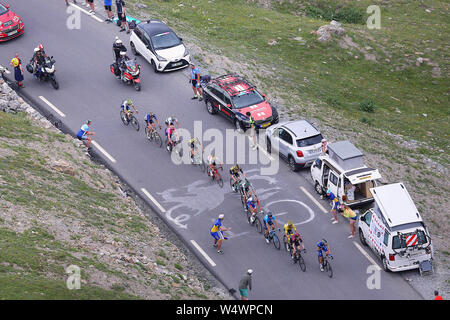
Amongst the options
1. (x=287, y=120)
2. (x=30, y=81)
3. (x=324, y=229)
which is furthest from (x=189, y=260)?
(x=30, y=81)

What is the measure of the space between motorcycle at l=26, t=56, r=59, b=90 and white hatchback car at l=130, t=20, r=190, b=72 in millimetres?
5385

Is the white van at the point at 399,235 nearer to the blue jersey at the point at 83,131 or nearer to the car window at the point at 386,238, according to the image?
the car window at the point at 386,238

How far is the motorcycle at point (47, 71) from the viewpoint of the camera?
34000mm

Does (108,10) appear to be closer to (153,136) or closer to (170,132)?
(153,136)

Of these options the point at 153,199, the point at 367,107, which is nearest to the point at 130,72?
the point at 153,199

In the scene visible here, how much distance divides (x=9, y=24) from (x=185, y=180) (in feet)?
57.9

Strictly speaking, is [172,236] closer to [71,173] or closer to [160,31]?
[71,173]

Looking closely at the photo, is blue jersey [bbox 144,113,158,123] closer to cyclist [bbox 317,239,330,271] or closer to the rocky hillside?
the rocky hillside

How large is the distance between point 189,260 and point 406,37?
2943cm

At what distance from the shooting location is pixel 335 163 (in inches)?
1029

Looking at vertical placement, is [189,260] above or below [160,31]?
below

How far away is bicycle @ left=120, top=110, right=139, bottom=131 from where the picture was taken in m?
31.3

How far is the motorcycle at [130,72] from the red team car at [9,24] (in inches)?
313

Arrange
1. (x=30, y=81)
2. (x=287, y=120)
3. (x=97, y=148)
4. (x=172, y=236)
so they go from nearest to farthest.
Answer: (x=172, y=236), (x=97, y=148), (x=287, y=120), (x=30, y=81)
